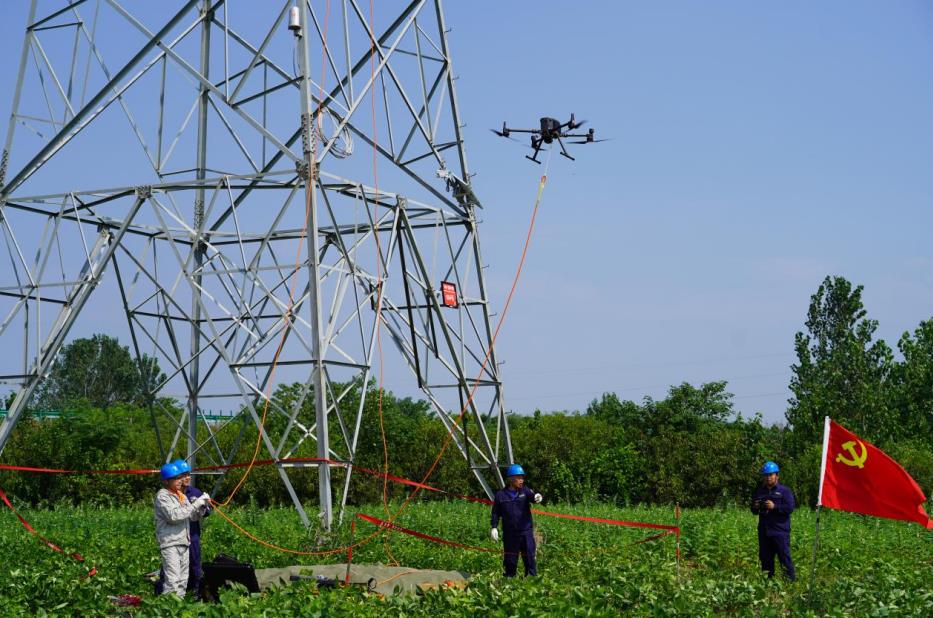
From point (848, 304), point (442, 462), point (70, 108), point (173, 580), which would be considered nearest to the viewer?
point (173, 580)

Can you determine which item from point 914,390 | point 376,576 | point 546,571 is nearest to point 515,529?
point 546,571

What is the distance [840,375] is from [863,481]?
35.1 metres

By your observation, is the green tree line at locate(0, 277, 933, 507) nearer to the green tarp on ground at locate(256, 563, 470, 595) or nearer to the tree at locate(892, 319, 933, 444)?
the tree at locate(892, 319, 933, 444)

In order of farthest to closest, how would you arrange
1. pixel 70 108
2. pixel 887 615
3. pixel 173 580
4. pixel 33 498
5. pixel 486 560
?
pixel 33 498 → pixel 70 108 → pixel 486 560 → pixel 173 580 → pixel 887 615

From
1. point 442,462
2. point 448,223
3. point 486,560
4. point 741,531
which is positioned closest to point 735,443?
point 442,462

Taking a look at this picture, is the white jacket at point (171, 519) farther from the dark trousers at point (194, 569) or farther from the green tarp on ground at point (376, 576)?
the green tarp on ground at point (376, 576)

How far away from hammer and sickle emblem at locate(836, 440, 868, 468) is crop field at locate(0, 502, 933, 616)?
1.19m

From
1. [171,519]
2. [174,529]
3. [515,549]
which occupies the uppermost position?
[171,519]

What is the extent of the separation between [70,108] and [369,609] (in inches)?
432

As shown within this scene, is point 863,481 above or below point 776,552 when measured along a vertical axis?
above

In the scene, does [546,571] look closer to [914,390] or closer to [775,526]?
[775,526]

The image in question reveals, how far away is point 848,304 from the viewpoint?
46.3 metres

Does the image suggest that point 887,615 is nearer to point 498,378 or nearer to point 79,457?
point 498,378

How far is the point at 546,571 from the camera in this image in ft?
42.0
